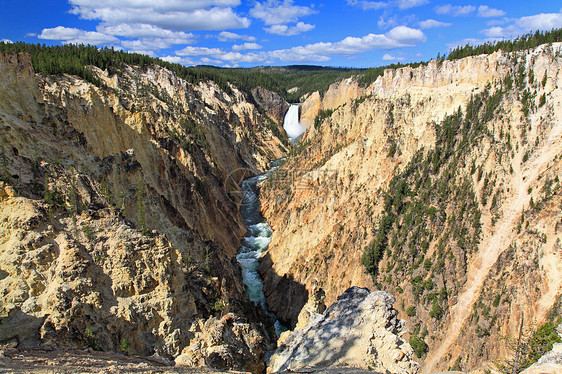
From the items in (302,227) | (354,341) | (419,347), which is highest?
(354,341)

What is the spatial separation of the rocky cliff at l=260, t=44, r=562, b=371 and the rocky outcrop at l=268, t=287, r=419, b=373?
1020 cm

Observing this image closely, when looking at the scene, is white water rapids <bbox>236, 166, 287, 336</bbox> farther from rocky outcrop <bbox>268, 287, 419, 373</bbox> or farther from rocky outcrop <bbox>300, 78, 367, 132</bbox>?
rocky outcrop <bbox>300, 78, 367, 132</bbox>

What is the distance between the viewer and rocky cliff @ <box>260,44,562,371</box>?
25.8m

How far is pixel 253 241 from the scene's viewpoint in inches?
1903

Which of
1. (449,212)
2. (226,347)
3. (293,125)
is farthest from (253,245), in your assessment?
(293,125)

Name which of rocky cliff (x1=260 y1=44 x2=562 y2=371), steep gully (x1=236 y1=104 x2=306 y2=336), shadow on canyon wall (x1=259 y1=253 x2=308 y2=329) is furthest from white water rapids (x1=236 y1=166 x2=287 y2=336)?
rocky cliff (x1=260 y1=44 x2=562 y2=371)

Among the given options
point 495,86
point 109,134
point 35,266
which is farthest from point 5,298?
point 495,86

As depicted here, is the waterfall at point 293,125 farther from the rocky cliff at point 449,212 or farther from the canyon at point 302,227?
the rocky cliff at point 449,212

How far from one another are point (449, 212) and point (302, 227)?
52.4 feet

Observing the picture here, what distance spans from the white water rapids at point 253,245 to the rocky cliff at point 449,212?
1.42 meters

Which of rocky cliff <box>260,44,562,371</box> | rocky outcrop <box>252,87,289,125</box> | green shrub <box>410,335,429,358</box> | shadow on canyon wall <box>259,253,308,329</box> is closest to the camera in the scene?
rocky cliff <box>260,44,562,371</box>

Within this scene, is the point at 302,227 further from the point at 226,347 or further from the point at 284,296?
the point at 226,347

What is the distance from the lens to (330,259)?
3700 centimetres

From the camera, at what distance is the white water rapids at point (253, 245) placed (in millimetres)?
37875
